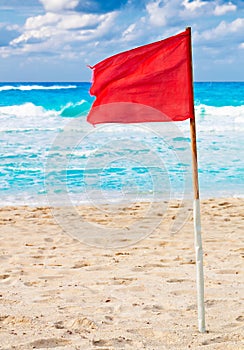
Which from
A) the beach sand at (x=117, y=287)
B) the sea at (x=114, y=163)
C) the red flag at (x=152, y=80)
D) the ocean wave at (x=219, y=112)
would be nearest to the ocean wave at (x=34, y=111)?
the ocean wave at (x=219, y=112)

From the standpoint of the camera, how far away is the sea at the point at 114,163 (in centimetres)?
1195

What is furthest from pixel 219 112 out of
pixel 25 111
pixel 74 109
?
pixel 25 111

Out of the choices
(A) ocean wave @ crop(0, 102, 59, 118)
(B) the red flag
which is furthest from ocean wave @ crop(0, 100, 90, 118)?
(B) the red flag

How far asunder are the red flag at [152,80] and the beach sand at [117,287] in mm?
1584

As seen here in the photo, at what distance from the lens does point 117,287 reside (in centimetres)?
566

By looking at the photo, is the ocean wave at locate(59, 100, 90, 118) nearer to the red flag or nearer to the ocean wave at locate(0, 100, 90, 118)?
the ocean wave at locate(0, 100, 90, 118)

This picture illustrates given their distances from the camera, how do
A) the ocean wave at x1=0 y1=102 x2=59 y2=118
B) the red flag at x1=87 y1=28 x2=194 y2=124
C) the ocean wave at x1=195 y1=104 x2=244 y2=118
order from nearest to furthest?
1. the red flag at x1=87 y1=28 x2=194 y2=124
2. the ocean wave at x1=195 y1=104 x2=244 y2=118
3. the ocean wave at x1=0 y1=102 x2=59 y2=118

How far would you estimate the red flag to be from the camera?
4.24 meters

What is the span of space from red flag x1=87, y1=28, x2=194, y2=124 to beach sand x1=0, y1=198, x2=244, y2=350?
5.20ft

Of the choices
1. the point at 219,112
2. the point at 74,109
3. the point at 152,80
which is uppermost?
the point at 74,109

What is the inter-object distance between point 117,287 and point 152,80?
7.34 ft

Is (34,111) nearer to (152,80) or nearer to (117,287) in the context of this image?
(117,287)

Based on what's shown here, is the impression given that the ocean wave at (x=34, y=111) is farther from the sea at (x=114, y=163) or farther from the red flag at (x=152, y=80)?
the red flag at (x=152, y=80)

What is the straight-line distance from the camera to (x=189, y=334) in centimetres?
434
